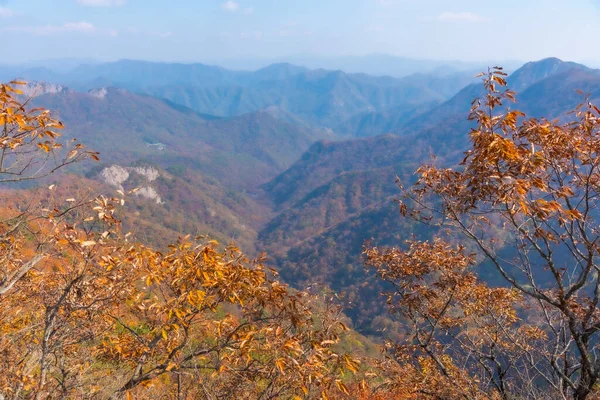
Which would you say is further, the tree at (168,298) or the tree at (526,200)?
the tree at (526,200)

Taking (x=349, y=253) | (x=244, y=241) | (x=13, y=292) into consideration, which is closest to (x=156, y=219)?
(x=244, y=241)

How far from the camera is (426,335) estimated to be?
31.4 feet

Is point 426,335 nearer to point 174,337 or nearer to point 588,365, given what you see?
point 588,365

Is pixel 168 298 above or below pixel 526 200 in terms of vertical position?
below

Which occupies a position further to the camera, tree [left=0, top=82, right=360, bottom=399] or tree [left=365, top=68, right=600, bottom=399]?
tree [left=365, top=68, right=600, bottom=399]

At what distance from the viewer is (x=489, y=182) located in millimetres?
4699

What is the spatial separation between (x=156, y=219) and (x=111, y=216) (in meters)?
143

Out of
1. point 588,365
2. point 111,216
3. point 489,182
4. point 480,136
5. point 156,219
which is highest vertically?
point 480,136

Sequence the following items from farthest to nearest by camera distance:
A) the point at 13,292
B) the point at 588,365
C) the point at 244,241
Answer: the point at 244,241
the point at 13,292
the point at 588,365

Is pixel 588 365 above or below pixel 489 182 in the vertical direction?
below

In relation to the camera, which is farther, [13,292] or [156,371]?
[13,292]

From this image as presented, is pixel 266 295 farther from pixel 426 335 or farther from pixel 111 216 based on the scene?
pixel 426 335

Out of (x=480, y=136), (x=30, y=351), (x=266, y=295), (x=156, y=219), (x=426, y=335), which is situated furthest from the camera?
(x=156, y=219)

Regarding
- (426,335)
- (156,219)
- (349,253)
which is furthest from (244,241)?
Result: (426,335)
